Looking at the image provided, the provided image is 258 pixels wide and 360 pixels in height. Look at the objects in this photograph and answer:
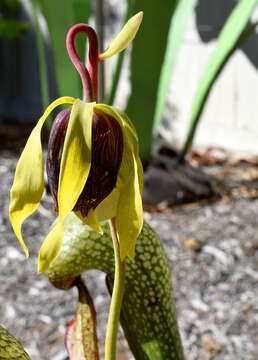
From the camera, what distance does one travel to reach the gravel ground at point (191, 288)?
4.59ft

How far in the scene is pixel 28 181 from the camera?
0.39 meters

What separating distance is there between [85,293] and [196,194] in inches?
66.8

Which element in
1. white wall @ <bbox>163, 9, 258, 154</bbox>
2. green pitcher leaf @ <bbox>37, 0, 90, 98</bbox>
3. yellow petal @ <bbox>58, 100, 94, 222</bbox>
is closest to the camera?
yellow petal @ <bbox>58, 100, 94, 222</bbox>

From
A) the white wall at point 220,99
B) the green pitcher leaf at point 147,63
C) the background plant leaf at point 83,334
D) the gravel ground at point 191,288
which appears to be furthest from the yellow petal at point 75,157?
the white wall at point 220,99

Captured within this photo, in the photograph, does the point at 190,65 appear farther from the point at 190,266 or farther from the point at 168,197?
the point at 190,266

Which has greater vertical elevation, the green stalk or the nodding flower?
the nodding flower

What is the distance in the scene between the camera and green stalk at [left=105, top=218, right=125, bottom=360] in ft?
1.45

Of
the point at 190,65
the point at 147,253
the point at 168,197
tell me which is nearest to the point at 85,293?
the point at 147,253

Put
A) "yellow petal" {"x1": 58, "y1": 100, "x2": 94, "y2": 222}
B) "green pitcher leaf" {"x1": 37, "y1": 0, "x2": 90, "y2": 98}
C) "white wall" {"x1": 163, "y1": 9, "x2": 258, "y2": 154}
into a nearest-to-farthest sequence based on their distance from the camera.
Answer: "yellow petal" {"x1": 58, "y1": 100, "x2": 94, "y2": 222} < "green pitcher leaf" {"x1": 37, "y1": 0, "x2": 90, "y2": 98} < "white wall" {"x1": 163, "y1": 9, "x2": 258, "y2": 154}

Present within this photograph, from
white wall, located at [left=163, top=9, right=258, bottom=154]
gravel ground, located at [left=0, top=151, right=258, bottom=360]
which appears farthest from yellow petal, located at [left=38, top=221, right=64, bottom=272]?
white wall, located at [left=163, top=9, right=258, bottom=154]

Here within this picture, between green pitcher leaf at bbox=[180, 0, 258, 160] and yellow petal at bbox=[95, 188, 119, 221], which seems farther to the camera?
green pitcher leaf at bbox=[180, 0, 258, 160]

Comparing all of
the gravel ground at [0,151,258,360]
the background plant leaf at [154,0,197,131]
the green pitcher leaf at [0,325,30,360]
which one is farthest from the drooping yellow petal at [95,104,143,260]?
the background plant leaf at [154,0,197,131]

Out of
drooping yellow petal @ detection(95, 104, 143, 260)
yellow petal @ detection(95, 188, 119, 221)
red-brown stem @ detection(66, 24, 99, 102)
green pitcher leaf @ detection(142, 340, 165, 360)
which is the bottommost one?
green pitcher leaf @ detection(142, 340, 165, 360)

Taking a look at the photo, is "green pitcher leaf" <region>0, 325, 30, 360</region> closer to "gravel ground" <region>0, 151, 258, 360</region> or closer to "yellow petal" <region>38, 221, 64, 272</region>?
"yellow petal" <region>38, 221, 64, 272</region>
